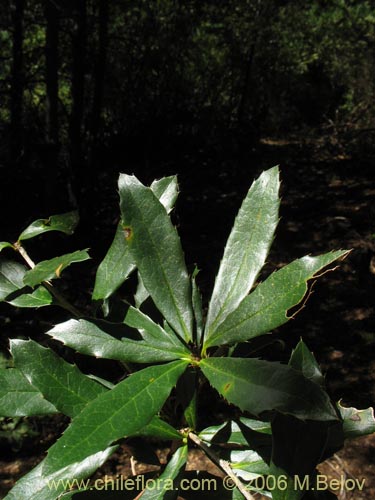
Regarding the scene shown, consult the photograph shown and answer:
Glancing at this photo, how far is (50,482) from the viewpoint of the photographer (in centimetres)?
81

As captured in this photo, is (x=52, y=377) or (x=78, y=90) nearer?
(x=52, y=377)

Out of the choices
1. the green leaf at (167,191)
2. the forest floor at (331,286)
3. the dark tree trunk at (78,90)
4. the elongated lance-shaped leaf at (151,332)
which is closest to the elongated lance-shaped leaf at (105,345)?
the elongated lance-shaped leaf at (151,332)

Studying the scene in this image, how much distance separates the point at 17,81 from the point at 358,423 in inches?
196

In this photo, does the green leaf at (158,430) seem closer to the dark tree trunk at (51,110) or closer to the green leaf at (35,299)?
the green leaf at (35,299)

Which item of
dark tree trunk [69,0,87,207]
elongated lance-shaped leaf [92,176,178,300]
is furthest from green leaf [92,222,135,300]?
dark tree trunk [69,0,87,207]

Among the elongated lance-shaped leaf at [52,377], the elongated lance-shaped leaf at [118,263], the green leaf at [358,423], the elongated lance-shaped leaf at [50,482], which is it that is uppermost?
the elongated lance-shaped leaf at [118,263]

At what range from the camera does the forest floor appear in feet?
10.4

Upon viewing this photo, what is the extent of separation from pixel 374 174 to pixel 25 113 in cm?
502

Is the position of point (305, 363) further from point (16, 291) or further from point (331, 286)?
point (331, 286)

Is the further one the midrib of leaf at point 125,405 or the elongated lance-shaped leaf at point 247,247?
the elongated lance-shaped leaf at point 247,247

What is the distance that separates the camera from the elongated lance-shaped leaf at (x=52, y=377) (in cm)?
77

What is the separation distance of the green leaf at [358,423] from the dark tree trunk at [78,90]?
4.26 metres

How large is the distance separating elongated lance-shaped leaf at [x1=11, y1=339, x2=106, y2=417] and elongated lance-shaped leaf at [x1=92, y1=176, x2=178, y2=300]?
125 mm

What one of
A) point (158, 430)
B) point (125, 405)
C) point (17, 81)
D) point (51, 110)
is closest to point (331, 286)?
Answer: point (51, 110)
